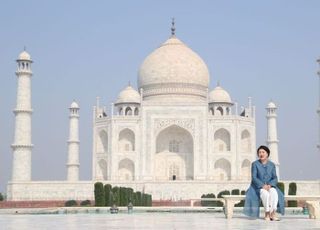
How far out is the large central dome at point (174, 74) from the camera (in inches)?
1292

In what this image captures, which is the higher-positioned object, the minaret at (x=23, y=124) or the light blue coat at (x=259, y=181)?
the minaret at (x=23, y=124)

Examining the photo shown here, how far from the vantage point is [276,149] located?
106 ft

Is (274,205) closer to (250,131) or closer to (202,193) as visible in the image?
(202,193)

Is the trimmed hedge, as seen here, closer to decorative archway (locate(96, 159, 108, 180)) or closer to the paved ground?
decorative archway (locate(96, 159, 108, 180))

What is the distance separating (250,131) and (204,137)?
281 cm

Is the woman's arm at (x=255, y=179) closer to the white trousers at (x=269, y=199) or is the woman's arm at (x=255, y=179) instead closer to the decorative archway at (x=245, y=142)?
the white trousers at (x=269, y=199)

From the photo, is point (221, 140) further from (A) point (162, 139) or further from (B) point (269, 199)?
(B) point (269, 199)

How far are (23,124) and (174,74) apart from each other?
29.2 feet

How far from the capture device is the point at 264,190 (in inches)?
271

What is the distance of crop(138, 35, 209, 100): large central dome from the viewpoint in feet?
108

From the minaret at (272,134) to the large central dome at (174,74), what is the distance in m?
3.76

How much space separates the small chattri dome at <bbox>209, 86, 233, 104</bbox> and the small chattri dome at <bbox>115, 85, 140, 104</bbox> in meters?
4.16

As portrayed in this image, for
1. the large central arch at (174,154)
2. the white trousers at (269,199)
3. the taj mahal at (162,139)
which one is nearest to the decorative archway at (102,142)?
the taj mahal at (162,139)

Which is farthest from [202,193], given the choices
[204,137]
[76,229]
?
[76,229]
